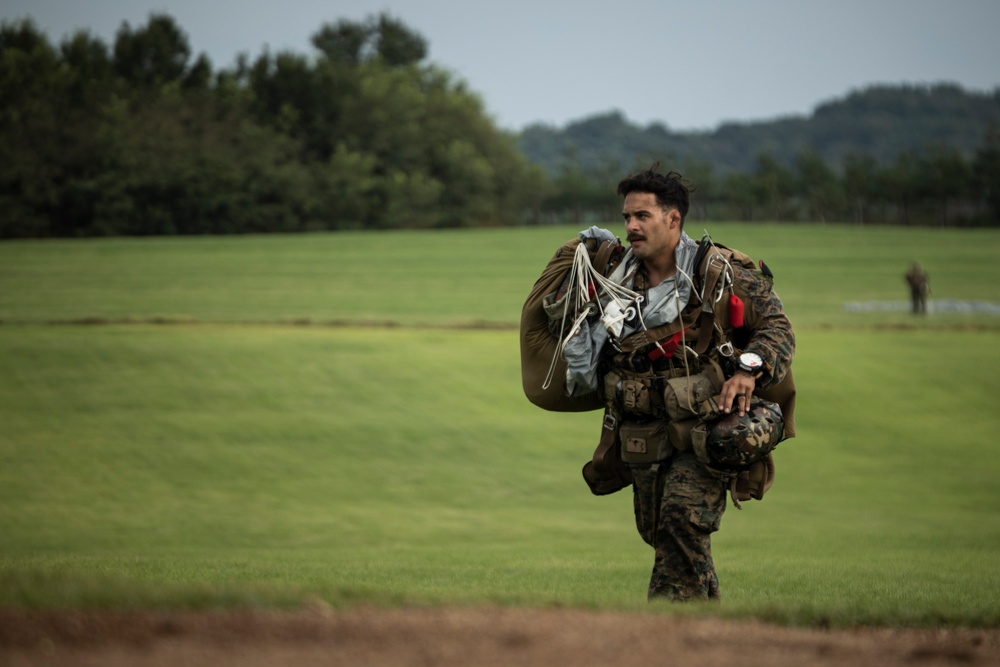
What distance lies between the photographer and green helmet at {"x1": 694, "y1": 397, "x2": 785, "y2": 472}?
6.07 metres

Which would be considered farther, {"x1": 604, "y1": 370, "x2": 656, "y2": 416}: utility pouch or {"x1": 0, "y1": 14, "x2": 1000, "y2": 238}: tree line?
{"x1": 0, "y1": 14, "x2": 1000, "y2": 238}: tree line

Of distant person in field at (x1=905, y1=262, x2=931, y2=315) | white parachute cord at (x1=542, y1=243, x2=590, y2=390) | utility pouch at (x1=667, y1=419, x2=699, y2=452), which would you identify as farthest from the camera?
distant person in field at (x1=905, y1=262, x2=931, y2=315)

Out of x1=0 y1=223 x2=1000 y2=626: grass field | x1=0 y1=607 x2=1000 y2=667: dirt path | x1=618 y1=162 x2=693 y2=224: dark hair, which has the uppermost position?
x1=618 y1=162 x2=693 y2=224: dark hair

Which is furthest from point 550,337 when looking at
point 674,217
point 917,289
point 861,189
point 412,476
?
point 861,189

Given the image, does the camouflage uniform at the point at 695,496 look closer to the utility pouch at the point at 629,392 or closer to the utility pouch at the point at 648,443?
the utility pouch at the point at 648,443

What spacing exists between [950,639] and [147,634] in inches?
123

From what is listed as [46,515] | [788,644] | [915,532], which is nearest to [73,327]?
[46,515]

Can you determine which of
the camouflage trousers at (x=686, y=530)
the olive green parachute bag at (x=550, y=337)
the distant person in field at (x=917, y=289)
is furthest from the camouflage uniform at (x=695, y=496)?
the distant person in field at (x=917, y=289)

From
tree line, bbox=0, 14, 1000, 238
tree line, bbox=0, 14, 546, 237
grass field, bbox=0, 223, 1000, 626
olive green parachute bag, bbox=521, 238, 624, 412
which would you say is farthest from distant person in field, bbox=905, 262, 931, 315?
tree line, bbox=0, 14, 546, 237

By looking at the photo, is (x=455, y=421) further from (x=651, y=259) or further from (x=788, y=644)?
(x=788, y=644)

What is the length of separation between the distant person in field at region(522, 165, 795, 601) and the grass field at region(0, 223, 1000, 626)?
1.91ft

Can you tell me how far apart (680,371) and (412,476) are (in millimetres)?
11429

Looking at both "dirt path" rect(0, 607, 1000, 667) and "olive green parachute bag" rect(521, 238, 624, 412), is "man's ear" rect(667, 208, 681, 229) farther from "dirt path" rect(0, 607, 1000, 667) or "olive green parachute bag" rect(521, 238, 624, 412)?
"dirt path" rect(0, 607, 1000, 667)

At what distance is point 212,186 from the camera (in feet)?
249
